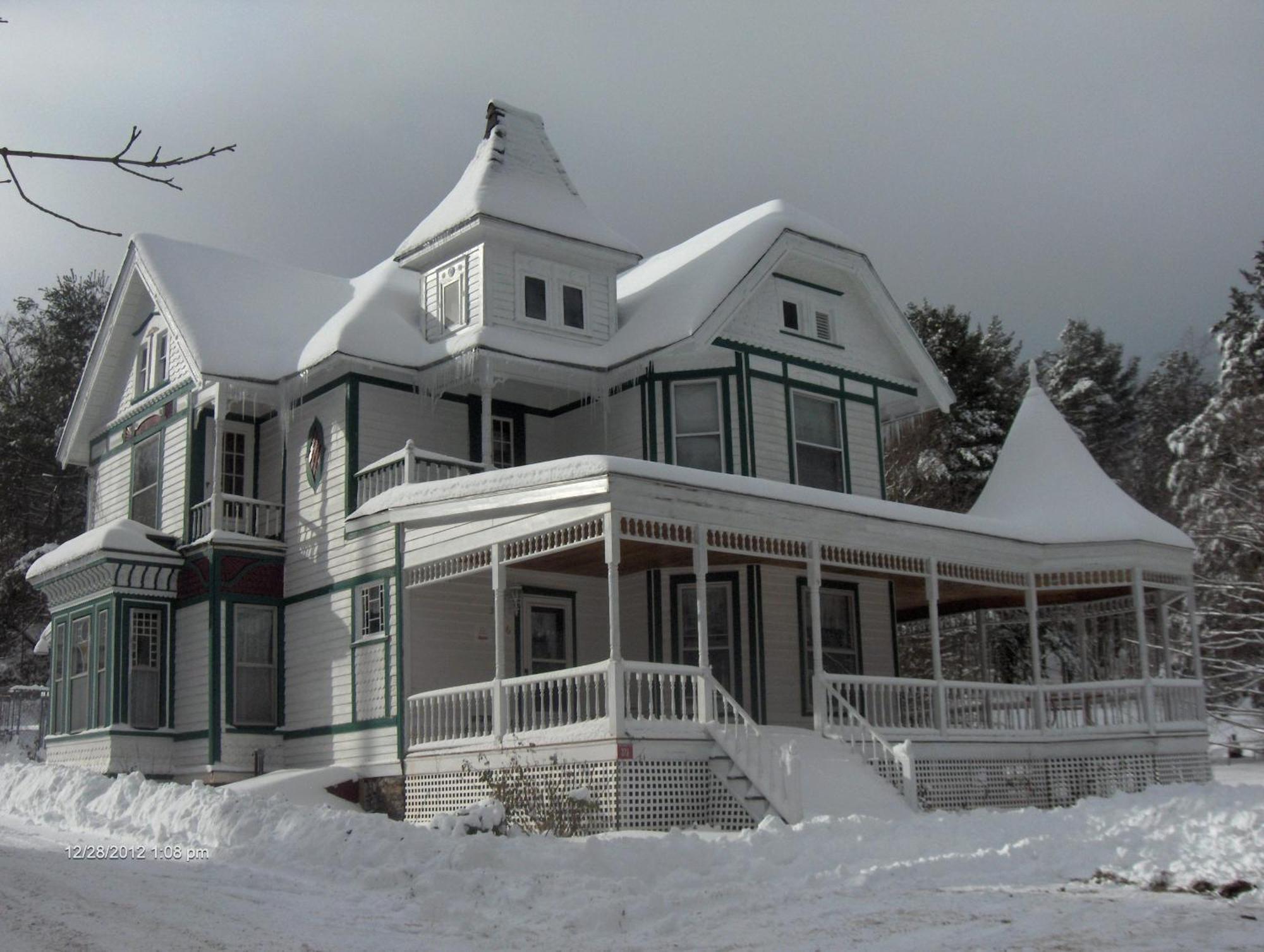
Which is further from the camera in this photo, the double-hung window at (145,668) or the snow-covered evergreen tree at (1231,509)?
the snow-covered evergreen tree at (1231,509)

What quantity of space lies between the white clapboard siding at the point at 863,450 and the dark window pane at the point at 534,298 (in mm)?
5910

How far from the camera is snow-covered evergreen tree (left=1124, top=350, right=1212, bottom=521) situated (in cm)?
5491

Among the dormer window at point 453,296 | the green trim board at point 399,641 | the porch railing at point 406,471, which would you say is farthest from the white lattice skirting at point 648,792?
the dormer window at point 453,296

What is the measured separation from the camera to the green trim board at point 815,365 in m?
24.3

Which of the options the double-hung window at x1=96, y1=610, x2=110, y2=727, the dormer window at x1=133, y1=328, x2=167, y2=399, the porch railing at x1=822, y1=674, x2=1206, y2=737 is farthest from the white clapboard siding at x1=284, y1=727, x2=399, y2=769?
the dormer window at x1=133, y1=328, x2=167, y2=399

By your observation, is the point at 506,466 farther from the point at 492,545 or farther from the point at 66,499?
the point at 66,499

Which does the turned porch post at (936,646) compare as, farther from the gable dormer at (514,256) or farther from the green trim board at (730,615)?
the gable dormer at (514,256)

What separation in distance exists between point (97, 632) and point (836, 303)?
14504mm

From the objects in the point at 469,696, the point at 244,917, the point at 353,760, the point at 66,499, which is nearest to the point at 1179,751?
the point at 469,696

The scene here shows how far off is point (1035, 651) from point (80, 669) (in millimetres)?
16785

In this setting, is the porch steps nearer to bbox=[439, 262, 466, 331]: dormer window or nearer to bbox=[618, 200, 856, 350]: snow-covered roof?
bbox=[618, 200, 856, 350]: snow-covered roof

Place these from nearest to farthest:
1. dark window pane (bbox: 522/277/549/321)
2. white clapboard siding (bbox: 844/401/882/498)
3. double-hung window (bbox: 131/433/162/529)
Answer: dark window pane (bbox: 522/277/549/321)
white clapboard siding (bbox: 844/401/882/498)
double-hung window (bbox: 131/433/162/529)

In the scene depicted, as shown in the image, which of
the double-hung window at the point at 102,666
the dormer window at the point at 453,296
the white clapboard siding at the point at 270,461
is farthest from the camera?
the white clapboard siding at the point at 270,461

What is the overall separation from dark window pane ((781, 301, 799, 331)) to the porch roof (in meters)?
4.67
